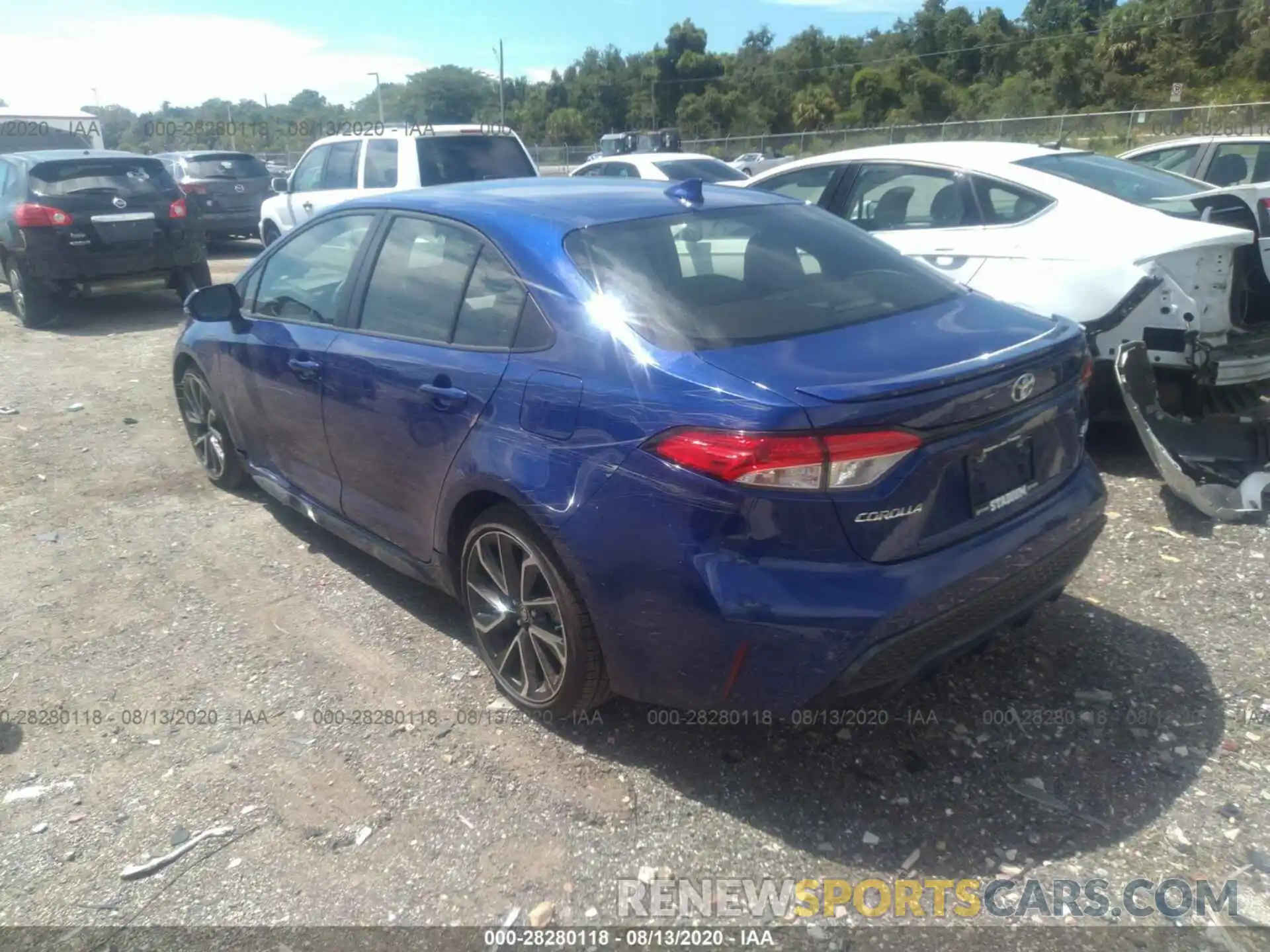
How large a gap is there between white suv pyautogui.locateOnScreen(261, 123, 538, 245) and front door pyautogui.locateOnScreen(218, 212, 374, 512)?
224 inches

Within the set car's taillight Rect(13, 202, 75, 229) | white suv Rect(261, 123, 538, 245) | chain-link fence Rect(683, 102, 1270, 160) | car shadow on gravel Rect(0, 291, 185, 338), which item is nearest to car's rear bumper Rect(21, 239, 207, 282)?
car's taillight Rect(13, 202, 75, 229)

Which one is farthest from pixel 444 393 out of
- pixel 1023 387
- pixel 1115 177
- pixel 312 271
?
pixel 1115 177

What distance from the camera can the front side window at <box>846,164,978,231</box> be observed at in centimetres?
592

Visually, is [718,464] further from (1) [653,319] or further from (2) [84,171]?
(2) [84,171]

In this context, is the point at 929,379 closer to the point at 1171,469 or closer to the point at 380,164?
the point at 1171,469

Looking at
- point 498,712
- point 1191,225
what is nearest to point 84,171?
point 498,712

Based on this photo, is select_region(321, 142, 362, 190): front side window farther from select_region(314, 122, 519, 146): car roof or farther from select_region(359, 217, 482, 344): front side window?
select_region(359, 217, 482, 344): front side window

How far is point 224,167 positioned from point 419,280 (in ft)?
47.6

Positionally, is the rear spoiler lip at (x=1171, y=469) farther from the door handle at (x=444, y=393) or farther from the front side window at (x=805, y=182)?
the door handle at (x=444, y=393)

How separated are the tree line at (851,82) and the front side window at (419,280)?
20.2 m

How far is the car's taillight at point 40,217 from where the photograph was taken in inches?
399

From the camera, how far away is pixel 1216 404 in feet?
17.1

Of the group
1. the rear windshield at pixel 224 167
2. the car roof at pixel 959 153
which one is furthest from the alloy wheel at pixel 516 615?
the rear windshield at pixel 224 167

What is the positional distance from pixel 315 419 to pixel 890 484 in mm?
2567
